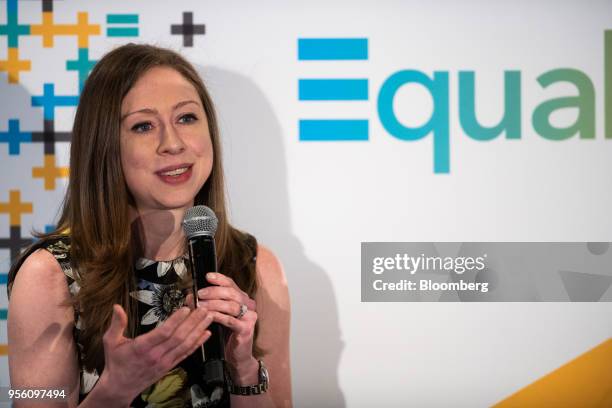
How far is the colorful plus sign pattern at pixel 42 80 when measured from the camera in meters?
2.49

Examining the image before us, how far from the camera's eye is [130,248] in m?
1.96

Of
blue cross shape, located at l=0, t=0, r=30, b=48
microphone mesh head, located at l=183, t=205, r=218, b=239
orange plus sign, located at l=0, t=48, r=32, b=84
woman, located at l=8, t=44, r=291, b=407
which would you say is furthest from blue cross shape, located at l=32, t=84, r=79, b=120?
microphone mesh head, located at l=183, t=205, r=218, b=239

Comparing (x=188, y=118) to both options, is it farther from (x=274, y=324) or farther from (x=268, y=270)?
(x=274, y=324)

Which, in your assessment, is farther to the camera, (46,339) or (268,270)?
(268,270)

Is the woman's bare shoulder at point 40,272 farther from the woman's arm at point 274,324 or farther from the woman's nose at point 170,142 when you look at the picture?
the woman's arm at point 274,324

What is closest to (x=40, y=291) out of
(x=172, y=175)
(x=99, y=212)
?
(x=99, y=212)

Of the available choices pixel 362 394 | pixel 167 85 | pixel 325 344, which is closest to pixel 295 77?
pixel 167 85

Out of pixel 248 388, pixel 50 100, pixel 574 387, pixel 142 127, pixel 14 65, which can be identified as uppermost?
pixel 14 65

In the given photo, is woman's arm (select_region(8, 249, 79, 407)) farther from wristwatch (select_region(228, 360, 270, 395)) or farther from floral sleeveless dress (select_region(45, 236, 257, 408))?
wristwatch (select_region(228, 360, 270, 395))

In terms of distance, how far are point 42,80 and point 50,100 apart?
0.08m

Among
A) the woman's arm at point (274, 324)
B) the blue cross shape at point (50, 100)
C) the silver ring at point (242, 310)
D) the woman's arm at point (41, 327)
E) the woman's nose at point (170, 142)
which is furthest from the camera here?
the blue cross shape at point (50, 100)

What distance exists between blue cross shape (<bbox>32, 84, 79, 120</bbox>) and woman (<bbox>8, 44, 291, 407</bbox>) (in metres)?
0.57

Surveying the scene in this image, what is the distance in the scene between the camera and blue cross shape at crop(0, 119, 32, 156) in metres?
2.49

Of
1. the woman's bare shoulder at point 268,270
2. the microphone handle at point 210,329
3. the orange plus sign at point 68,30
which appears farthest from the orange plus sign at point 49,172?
the microphone handle at point 210,329
